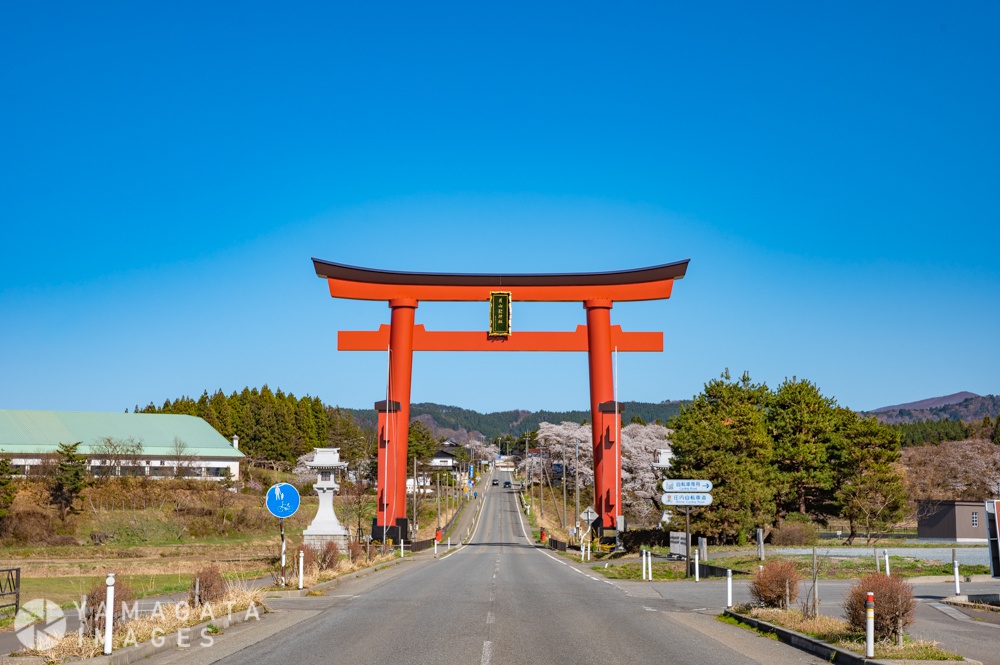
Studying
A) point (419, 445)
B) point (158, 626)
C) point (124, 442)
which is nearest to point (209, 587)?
point (158, 626)

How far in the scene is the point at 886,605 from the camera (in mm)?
11484

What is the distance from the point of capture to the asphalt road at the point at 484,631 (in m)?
10.6

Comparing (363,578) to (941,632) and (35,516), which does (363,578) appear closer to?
(941,632)

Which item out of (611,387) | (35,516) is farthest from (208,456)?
(611,387)

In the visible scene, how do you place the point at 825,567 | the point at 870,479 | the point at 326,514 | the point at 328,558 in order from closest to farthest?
1. the point at 328,558
2. the point at 825,567
3. the point at 326,514
4. the point at 870,479

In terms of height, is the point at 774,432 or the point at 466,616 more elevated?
the point at 774,432

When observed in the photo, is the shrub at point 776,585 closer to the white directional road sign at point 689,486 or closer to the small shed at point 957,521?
the white directional road sign at point 689,486

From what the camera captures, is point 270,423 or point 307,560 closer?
point 307,560

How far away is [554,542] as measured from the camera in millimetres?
57500

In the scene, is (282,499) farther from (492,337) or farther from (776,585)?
(492,337)

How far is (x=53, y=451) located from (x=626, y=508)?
56120 millimetres

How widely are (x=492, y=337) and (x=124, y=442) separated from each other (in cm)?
5550

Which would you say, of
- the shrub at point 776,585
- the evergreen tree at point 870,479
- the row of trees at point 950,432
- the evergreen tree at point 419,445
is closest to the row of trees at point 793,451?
the evergreen tree at point 870,479

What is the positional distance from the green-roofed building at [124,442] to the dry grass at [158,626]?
67306 mm
